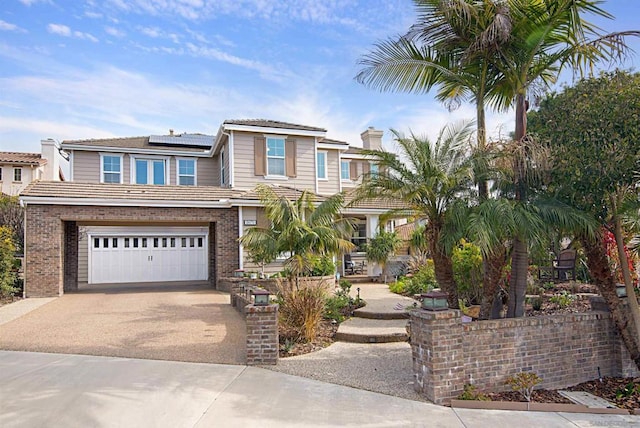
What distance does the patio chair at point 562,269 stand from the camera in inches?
516

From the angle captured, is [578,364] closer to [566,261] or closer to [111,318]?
[566,261]

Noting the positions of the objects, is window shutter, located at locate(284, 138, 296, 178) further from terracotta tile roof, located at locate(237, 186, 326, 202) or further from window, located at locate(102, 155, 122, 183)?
window, located at locate(102, 155, 122, 183)

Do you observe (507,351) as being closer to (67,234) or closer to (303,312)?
(303,312)

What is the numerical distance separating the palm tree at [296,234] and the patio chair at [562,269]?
22.6 ft

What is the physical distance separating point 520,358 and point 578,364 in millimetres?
1226

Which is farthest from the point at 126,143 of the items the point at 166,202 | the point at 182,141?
the point at 166,202

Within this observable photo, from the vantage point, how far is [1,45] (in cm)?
1067

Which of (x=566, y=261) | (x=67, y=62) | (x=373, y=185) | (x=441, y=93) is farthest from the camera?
(x=566, y=261)

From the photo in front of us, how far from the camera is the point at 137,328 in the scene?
9336 mm

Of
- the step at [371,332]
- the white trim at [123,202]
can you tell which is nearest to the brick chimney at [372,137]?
the white trim at [123,202]

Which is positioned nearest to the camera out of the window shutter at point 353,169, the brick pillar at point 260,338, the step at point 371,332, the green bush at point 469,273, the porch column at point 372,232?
the brick pillar at point 260,338

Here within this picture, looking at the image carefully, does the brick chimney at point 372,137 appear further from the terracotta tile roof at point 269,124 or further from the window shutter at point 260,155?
the window shutter at point 260,155

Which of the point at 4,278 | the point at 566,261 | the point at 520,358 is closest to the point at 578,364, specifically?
the point at 520,358

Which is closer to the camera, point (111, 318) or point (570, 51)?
point (570, 51)
